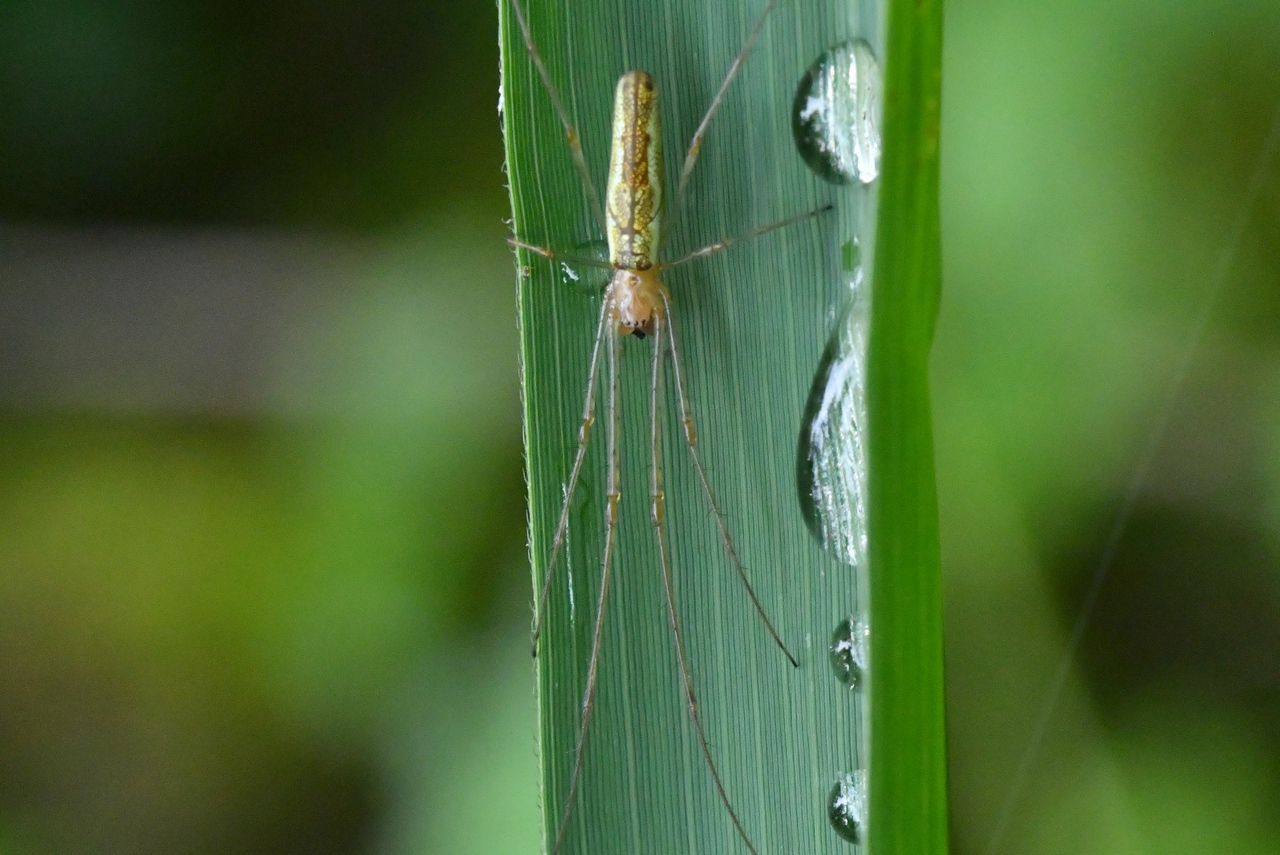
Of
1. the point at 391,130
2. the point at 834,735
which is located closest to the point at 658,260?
the point at 834,735

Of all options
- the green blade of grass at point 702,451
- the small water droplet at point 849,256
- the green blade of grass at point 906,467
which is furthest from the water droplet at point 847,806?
the small water droplet at point 849,256

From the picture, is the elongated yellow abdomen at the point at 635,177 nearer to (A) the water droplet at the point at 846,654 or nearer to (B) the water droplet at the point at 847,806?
(A) the water droplet at the point at 846,654

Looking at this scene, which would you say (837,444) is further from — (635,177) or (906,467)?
(635,177)

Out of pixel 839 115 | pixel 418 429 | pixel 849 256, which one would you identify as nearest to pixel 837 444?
pixel 849 256

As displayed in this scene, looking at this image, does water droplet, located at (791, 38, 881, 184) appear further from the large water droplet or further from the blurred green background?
the blurred green background

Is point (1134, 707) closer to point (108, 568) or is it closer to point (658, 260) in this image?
point (658, 260)

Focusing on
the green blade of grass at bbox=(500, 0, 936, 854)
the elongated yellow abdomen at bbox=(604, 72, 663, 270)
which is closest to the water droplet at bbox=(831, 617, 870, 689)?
the green blade of grass at bbox=(500, 0, 936, 854)
